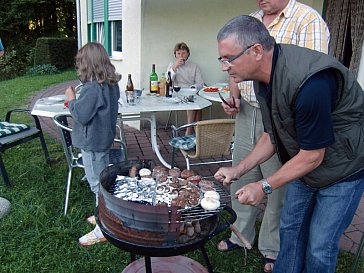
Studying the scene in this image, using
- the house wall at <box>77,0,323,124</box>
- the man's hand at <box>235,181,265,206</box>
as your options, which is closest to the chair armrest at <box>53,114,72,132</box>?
the man's hand at <box>235,181,265,206</box>

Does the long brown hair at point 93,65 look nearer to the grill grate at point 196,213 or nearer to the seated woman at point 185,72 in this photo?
the grill grate at point 196,213

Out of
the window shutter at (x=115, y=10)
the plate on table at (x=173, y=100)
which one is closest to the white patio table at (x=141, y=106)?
the plate on table at (x=173, y=100)

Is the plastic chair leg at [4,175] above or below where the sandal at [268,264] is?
above

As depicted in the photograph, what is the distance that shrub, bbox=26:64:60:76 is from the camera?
12.8 meters

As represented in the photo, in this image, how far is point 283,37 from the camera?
202 centimetres

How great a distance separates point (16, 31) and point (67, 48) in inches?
186

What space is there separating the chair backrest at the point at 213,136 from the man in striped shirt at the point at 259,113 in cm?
59

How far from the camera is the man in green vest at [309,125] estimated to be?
1.34 m

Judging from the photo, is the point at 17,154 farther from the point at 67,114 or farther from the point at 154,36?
the point at 154,36

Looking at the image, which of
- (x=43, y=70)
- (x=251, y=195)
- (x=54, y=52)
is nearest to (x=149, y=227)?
(x=251, y=195)

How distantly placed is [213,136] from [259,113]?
92 cm

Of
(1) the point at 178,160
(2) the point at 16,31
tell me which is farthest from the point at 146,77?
(2) the point at 16,31

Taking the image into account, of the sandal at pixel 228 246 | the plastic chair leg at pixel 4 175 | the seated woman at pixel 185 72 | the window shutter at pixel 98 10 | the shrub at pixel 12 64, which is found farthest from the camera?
the shrub at pixel 12 64

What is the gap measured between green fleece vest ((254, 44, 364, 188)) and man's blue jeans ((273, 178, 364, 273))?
0.10m
